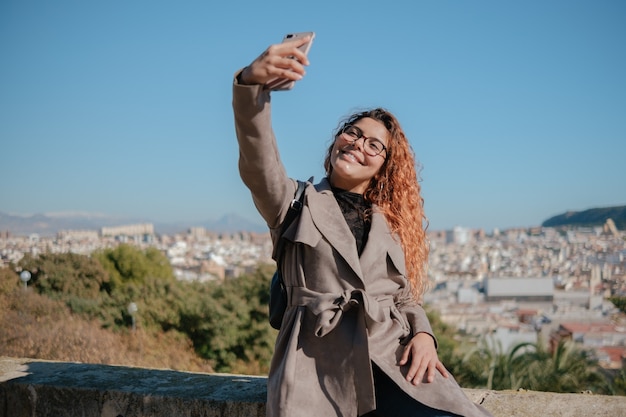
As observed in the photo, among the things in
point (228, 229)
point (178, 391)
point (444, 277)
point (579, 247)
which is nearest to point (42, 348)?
point (178, 391)

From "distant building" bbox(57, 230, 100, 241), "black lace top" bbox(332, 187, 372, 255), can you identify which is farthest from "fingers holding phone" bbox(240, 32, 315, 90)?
"distant building" bbox(57, 230, 100, 241)

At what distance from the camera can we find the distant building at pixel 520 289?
204 ft

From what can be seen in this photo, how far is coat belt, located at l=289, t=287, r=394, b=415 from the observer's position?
1626mm

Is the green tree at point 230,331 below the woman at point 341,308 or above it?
below

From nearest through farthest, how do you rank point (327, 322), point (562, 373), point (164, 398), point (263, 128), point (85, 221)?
1. point (263, 128)
2. point (327, 322)
3. point (164, 398)
4. point (562, 373)
5. point (85, 221)

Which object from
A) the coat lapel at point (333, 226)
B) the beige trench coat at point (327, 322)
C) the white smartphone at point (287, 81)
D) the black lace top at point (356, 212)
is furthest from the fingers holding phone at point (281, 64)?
the black lace top at point (356, 212)

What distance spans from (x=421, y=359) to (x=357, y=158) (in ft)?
2.06

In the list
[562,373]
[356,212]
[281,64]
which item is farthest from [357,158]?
[562,373]

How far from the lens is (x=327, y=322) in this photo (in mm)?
1620

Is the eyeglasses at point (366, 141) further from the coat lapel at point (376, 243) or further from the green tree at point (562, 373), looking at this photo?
the green tree at point (562, 373)

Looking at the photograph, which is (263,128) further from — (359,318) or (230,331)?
(230,331)

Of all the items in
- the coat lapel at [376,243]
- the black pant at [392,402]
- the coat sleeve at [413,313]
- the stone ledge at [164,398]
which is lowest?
the stone ledge at [164,398]

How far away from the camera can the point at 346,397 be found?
1.64 metres

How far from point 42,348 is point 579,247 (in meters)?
59.8
